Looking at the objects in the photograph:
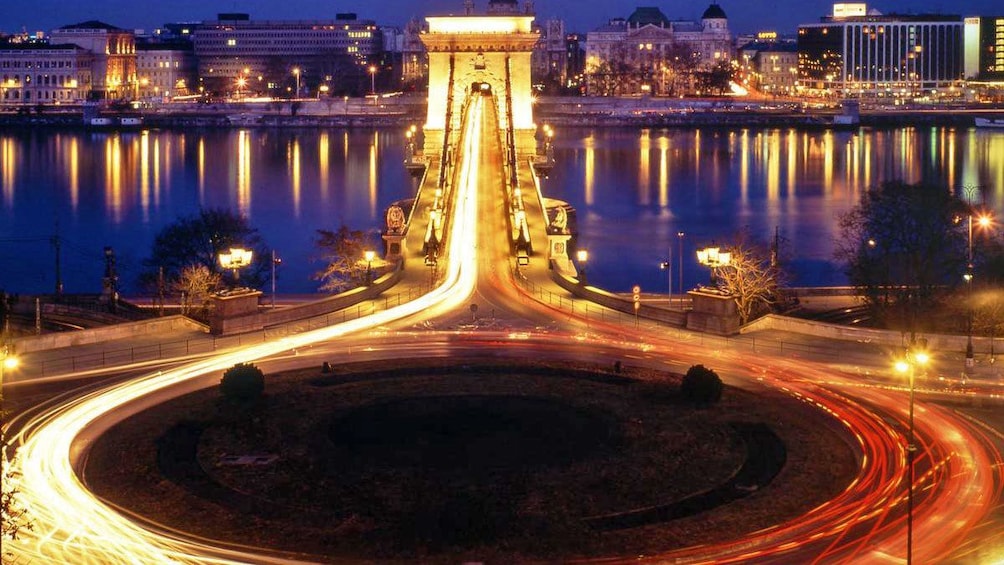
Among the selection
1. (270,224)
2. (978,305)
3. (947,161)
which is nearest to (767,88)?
(947,161)

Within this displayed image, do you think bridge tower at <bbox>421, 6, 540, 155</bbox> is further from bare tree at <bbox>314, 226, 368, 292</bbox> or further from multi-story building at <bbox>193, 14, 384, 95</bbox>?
multi-story building at <bbox>193, 14, 384, 95</bbox>

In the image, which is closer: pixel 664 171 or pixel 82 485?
pixel 82 485

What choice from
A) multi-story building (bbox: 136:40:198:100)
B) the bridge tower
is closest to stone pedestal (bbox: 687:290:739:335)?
the bridge tower

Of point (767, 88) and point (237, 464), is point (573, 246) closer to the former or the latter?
point (237, 464)

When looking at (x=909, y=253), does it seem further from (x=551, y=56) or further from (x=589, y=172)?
(x=551, y=56)

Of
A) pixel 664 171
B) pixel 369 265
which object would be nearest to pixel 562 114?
pixel 664 171
